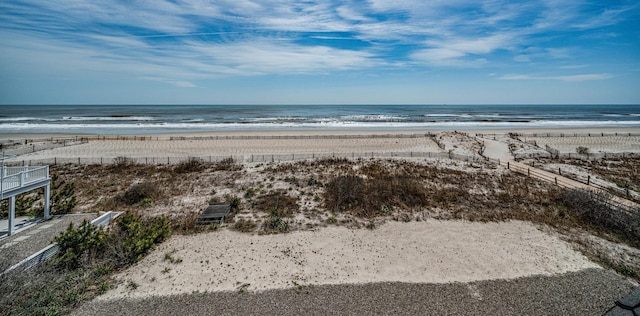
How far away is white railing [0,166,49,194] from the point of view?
34.6 feet

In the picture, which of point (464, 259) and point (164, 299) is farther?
point (464, 259)

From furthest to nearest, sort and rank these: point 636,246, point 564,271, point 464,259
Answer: point 636,246 < point 464,259 < point 564,271

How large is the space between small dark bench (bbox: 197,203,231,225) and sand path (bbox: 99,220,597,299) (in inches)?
45.3

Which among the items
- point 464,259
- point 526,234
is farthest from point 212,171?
point 526,234

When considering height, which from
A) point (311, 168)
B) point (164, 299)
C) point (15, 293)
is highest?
point (311, 168)

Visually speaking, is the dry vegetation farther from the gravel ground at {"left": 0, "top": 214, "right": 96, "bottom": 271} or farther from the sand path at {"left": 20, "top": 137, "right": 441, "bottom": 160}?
the sand path at {"left": 20, "top": 137, "right": 441, "bottom": 160}

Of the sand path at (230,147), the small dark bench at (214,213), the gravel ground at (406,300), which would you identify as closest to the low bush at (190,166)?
the sand path at (230,147)

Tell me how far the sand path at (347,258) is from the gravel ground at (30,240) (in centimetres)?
315

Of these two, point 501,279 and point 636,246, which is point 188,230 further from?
point 636,246

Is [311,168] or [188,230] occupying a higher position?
[311,168]

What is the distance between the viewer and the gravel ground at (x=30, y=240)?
8.94 metres

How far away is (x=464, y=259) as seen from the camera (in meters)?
10.5

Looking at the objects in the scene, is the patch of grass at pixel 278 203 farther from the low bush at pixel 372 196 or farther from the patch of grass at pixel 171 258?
the patch of grass at pixel 171 258

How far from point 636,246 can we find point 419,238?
8438mm
